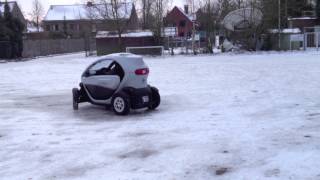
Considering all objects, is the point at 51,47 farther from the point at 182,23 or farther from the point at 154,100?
the point at 154,100

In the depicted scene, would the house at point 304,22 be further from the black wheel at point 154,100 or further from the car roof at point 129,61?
the car roof at point 129,61

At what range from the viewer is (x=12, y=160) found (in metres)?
8.13

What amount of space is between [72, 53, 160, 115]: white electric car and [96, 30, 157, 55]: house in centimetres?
3376

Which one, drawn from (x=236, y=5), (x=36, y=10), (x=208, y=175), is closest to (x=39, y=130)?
(x=208, y=175)

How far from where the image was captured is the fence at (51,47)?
173 ft

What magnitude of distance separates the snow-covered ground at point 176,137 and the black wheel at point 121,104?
0.67ft

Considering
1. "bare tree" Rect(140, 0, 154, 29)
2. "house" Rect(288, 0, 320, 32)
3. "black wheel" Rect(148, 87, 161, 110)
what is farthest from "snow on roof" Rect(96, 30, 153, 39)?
"black wheel" Rect(148, 87, 161, 110)

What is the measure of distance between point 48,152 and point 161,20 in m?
40.6

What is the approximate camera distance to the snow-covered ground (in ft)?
23.8

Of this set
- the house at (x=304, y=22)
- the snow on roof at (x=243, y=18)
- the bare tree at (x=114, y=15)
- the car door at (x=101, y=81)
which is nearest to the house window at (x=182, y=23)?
the house at (x=304, y=22)

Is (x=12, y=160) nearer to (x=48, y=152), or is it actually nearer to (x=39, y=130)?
(x=48, y=152)

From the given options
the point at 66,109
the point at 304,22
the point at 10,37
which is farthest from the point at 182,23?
the point at 66,109

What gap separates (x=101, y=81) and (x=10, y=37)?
3531 cm

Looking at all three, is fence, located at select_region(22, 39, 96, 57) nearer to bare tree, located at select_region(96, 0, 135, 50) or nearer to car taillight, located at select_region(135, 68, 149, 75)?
bare tree, located at select_region(96, 0, 135, 50)
